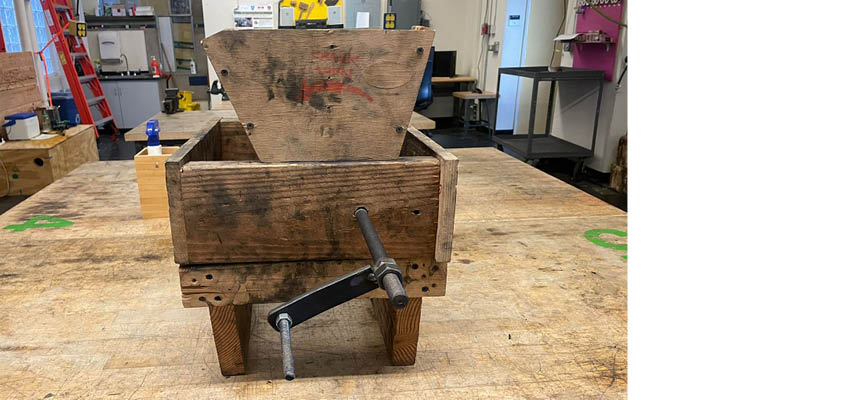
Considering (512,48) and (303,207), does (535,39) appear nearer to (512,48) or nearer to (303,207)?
(512,48)

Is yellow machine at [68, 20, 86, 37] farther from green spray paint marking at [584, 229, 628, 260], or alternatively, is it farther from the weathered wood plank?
green spray paint marking at [584, 229, 628, 260]

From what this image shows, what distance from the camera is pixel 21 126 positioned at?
301 cm

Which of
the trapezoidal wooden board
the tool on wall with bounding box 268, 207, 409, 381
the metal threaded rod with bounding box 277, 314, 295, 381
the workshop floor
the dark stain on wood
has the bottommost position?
the workshop floor

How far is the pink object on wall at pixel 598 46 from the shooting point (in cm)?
392

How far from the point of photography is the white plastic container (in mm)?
2963

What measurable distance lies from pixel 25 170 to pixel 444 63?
4826mm

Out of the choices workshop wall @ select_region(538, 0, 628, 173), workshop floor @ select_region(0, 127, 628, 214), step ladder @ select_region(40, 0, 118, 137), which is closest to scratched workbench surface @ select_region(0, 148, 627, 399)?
workshop floor @ select_region(0, 127, 628, 214)

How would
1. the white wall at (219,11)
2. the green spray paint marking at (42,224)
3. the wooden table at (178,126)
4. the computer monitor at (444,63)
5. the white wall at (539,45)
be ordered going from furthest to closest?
1. the computer monitor at (444,63)
2. the white wall at (539,45)
3. the white wall at (219,11)
4. the wooden table at (178,126)
5. the green spray paint marking at (42,224)

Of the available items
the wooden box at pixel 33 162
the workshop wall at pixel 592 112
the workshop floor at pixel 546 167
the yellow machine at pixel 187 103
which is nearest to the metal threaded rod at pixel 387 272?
the wooden box at pixel 33 162

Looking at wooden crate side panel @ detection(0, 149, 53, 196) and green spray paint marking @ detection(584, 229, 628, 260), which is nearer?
green spray paint marking @ detection(584, 229, 628, 260)

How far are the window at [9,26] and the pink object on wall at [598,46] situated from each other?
5.14 metres

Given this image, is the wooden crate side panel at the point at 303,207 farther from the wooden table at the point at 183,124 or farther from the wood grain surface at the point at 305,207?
the wooden table at the point at 183,124

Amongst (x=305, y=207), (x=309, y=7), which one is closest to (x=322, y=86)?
(x=305, y=207)

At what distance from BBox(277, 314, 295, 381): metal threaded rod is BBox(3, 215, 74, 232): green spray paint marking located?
1.10 meters
